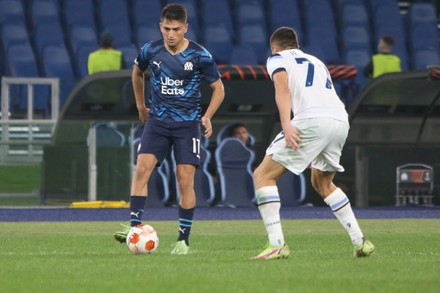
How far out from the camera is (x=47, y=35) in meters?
26.5

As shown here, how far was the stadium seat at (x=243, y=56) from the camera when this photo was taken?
2650 centimetres

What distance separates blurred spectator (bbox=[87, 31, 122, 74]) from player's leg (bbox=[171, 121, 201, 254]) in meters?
10.7

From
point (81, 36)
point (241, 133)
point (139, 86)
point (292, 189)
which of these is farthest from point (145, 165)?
point (81, 36)

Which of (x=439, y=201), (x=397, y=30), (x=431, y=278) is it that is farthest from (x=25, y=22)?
(x=431, y=278)

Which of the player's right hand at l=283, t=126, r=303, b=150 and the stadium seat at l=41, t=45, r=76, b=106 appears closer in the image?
the player's right hand at l=283, t=126, r=303, b=150

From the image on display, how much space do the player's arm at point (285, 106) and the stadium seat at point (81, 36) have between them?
53.6ft

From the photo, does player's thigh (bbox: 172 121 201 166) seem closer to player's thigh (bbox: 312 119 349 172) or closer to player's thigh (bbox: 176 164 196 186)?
player's thigh (bbox: 176 164 196 186)

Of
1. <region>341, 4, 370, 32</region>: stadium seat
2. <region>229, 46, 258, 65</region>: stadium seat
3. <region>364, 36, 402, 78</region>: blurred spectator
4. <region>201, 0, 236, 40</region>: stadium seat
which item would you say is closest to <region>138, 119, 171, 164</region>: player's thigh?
<region>364, 36, 402, 78</region>: blurred spectator

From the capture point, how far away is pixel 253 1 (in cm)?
2886

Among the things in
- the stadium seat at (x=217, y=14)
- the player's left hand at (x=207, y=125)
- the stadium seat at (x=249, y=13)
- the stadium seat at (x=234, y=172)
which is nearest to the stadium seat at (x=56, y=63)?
the stadium seat at (x=217, y=14)

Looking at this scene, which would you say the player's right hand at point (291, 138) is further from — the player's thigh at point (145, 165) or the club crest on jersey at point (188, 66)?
the player's thigh at point (145, 165)

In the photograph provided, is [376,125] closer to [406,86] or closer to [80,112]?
[406,86]

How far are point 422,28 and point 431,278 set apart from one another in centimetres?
2058

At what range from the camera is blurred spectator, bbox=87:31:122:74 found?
22.2 m
